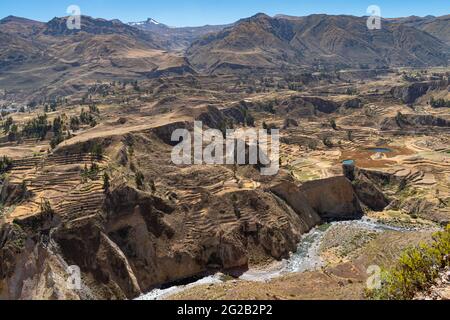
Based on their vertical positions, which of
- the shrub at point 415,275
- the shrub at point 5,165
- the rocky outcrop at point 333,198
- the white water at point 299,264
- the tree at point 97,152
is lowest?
the white water at point 299,264

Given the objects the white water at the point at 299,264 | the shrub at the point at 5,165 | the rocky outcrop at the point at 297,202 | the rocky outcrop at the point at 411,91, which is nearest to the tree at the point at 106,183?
the white water at the point at 299,264

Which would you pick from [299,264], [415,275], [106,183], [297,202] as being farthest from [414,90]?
[415,275]

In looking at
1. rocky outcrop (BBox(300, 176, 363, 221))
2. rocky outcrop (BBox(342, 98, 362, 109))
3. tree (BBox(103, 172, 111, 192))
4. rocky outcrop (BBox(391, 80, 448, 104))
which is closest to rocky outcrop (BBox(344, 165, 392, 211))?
rocky outcrop (BBox(300, 176, 363, 221))

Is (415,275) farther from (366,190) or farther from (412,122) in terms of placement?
(412,122)

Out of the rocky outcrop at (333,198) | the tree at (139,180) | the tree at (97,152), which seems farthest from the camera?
the rocky outcrop at (333,198)

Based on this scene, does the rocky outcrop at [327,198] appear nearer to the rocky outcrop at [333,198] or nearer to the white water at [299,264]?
the rocky outcrop at [333,198]

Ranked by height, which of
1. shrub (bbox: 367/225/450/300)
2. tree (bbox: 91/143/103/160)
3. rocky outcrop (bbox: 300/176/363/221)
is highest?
tree (bbox: 91/143/103/160)

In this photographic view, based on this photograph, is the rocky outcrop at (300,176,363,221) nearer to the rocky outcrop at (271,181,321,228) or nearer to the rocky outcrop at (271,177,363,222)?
the rocky outcrop at (271,177,363,222)
